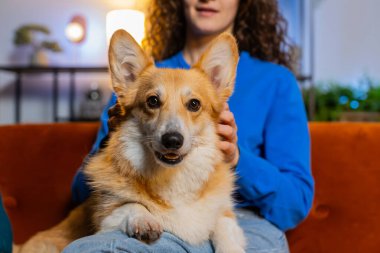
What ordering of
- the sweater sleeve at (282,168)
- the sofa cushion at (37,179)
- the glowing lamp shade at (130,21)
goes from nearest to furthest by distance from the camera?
the sweater sleeve at (282,168) < the sofa cushion at (37,179) < the glowing lamp shade at (130,21)

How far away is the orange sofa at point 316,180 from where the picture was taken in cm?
180

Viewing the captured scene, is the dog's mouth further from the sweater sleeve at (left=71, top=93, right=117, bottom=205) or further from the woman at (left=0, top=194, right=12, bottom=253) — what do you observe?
the woman at (left=0, top=194, right=12, bottom=253)

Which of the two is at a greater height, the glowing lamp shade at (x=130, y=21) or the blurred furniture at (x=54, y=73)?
the glowing lamp shade at (x=130, y=21)

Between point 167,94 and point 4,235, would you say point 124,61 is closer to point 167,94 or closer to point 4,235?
point 167,94

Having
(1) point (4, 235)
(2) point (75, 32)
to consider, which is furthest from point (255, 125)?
(2) point (75, 32)

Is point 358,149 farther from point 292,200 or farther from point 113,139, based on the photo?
point 113,139

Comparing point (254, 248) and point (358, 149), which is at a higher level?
point (358, 149)

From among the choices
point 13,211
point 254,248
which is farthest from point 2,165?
point 254,248

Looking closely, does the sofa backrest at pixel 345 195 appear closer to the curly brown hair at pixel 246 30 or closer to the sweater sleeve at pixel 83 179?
the curly brown hair at pixel 246 30

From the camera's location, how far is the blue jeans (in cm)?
109

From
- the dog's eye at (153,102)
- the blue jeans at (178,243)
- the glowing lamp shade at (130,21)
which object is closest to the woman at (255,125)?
the blue jeans at (178,243)

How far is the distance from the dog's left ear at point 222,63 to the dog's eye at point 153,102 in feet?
0.72

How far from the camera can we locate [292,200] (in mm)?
1542

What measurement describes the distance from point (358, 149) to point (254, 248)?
0.73 meters
